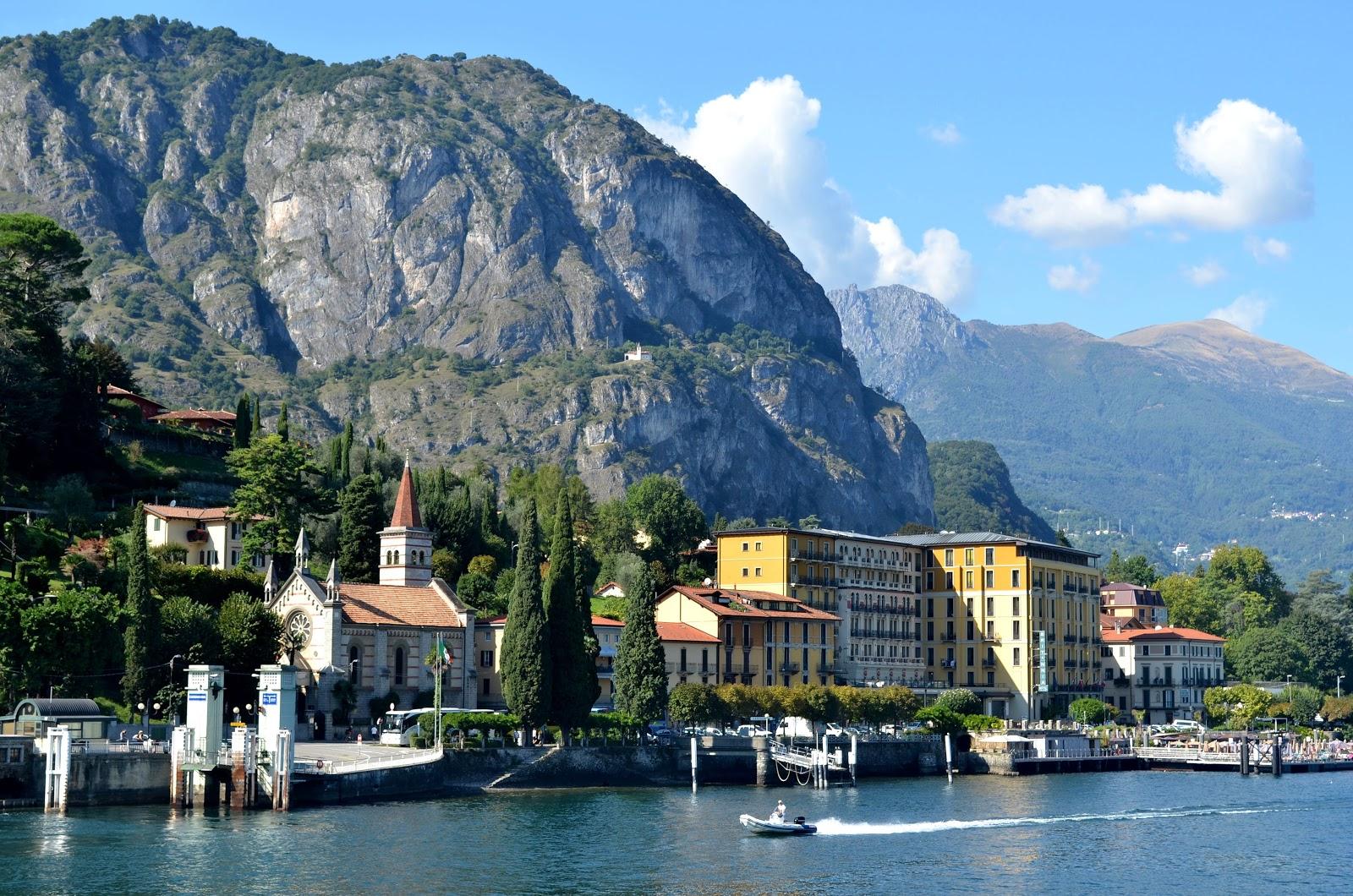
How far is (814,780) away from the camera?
398 ft

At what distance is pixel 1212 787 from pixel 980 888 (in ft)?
194

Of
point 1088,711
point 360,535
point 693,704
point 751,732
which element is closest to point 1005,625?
point 1088,711

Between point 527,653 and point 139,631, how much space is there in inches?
884

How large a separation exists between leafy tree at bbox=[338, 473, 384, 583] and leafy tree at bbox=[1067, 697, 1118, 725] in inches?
2648

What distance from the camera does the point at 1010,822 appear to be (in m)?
101

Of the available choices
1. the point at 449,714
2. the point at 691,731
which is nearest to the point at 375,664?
the point at 449,714

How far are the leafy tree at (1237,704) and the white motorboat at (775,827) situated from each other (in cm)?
10037

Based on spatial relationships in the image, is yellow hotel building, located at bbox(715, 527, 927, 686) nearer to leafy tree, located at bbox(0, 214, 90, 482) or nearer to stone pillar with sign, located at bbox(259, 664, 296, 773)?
leafy tree, located at bbox(0, 214, 90, 482)

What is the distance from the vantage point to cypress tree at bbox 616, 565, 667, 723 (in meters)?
119

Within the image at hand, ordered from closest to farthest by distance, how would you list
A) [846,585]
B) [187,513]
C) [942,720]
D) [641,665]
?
[641,665] < [187,513] < [942,720] < [846,585]

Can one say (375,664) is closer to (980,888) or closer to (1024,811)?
(1024,811)

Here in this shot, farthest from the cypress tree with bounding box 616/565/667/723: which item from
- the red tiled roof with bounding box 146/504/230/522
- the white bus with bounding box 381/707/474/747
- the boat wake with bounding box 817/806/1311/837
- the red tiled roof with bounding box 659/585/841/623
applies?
the red tiled roof with bounding box 146/504/230/522

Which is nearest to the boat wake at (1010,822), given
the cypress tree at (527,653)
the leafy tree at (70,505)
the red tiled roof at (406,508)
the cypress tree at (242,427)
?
the cypress tree at (527,653)

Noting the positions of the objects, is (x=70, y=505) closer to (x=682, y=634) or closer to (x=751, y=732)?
(x=682, y=634)
